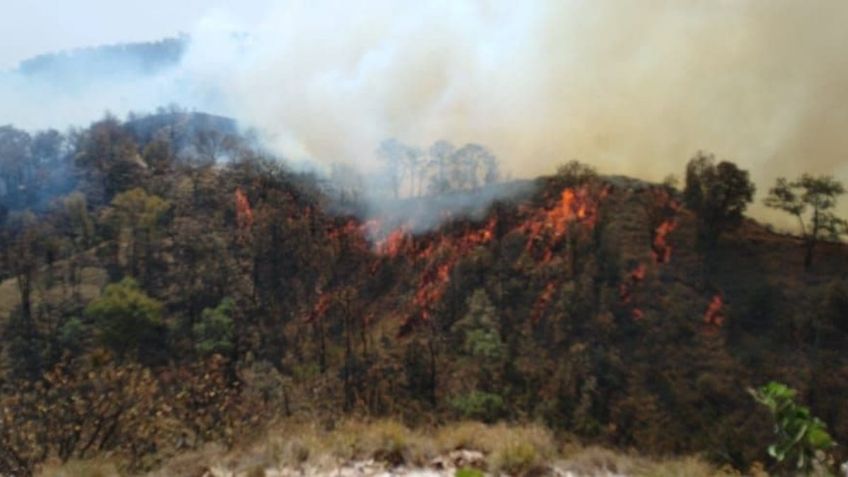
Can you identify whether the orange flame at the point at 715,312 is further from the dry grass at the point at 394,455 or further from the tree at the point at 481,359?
the dry grass at the point at 394,455

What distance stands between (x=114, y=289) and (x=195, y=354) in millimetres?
9627

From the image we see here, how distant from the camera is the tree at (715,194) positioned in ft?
116

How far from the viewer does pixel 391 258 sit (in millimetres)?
55062

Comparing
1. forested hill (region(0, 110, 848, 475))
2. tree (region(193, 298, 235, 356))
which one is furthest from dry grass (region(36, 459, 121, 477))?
tree (region(193, 298, 235, 356))

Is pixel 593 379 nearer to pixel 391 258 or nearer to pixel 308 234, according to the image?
pixel 391 258

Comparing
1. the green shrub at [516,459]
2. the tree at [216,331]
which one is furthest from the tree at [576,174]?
the green shrub at [516,459]

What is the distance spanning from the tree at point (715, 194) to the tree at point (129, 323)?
38.2 metres

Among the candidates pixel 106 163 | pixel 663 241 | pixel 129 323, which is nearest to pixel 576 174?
pixel 663 241

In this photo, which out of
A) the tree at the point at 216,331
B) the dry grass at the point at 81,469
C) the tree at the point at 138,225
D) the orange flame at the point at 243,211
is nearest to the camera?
the dry grass at the point at 81,469

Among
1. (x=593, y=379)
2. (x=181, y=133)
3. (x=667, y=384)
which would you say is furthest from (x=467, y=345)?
(x=181, y=133)

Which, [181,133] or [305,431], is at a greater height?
[181,133]

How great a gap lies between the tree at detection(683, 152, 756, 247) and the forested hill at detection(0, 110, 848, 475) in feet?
1.24

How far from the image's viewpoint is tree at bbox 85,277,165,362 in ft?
153

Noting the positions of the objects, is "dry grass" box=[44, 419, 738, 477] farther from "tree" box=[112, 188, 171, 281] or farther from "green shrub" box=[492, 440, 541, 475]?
"tree" box=[112, 188, 171, 281]
